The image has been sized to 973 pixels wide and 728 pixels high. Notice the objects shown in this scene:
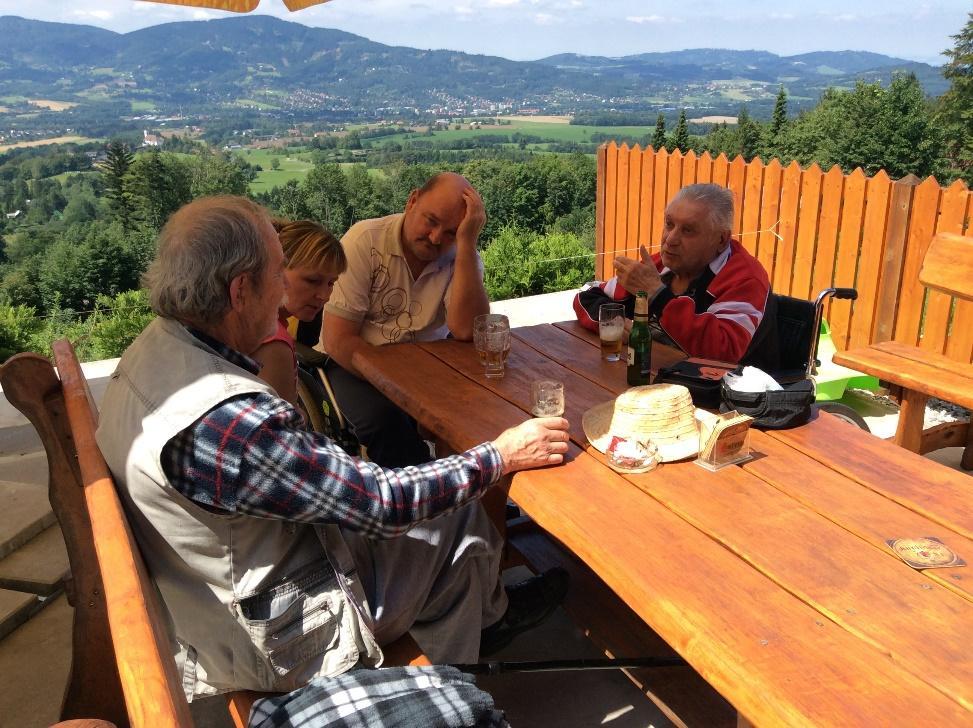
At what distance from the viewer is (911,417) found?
329 centimetres

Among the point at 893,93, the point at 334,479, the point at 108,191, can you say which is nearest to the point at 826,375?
the point at 334,479

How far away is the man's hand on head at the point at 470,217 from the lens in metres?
2.85

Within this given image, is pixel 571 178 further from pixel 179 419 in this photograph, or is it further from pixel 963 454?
pixel 179 419

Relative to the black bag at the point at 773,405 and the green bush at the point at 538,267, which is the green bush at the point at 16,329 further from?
the black bag at the point at 773,405

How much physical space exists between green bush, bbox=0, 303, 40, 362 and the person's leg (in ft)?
17.4

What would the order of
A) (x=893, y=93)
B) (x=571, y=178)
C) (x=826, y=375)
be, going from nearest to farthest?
1. (x=826, y=375)
2. (x=571, y=178)
3. (x=893, y=93)

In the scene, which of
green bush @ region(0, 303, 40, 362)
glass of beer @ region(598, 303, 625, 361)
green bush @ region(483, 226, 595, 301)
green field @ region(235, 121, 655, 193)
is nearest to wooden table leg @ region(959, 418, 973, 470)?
glass of beer @ region(598, 303, 625, 361)

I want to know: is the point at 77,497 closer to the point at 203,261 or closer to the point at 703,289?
the point at 203,261

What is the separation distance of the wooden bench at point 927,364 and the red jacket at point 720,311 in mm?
591

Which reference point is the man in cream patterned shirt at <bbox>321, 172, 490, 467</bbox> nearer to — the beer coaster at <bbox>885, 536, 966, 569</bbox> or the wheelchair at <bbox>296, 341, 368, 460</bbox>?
the wheelchair at <bbox>296, 341, 368, 460</bbox>

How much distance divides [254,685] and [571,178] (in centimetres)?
1193

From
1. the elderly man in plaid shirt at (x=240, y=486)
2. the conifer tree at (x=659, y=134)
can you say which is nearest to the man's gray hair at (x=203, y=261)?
the elderly man in plaid shirt at (x=240, y=486)

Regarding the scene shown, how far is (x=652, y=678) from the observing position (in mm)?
2033

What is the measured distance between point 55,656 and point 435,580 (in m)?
1.41
